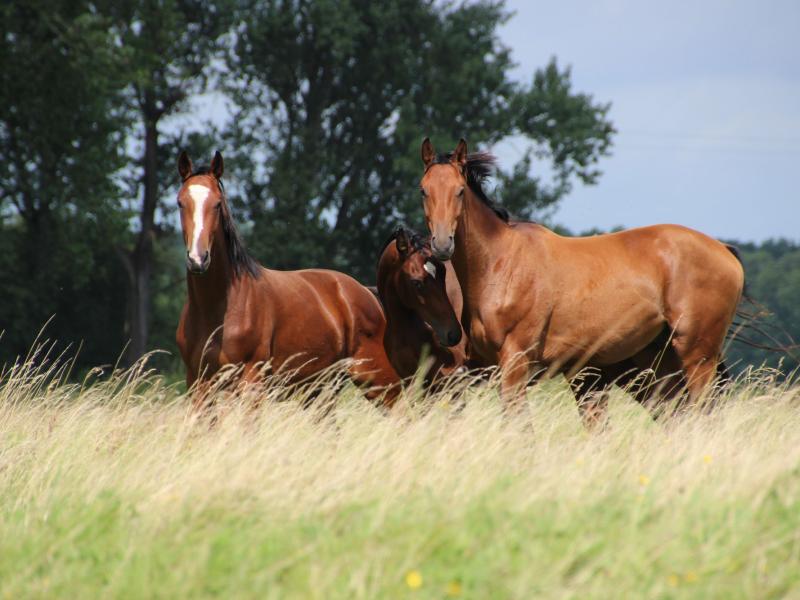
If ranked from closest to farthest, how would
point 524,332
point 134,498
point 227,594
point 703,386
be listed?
point 227,594 < point 134,498 < point 524,332 < point 703,386

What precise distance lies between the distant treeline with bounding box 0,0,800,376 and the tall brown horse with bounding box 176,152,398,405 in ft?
43.8

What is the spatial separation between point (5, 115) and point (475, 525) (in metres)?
19.1

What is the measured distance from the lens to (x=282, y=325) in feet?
25.5

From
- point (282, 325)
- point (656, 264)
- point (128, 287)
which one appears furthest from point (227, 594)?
point (128, 287)

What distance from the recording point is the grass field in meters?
4.07

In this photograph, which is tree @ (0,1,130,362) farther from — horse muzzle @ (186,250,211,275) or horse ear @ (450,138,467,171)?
horse ear @ (450,138,467,171)

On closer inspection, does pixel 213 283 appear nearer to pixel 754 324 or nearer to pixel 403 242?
pixel 403 242

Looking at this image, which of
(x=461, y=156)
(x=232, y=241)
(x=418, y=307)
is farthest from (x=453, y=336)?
(x=232, y=241)

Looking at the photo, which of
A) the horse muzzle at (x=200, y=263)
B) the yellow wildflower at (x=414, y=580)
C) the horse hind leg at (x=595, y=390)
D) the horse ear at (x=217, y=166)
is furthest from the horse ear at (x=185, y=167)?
the yellow wildflower at (x=414, y=580)

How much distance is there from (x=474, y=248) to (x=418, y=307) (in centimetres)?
81

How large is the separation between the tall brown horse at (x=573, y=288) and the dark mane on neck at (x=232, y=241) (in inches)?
57.8

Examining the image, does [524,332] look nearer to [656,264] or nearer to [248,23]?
[656,264]

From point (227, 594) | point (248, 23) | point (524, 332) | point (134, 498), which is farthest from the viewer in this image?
point (248, 23)

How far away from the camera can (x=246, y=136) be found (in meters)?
25.9
